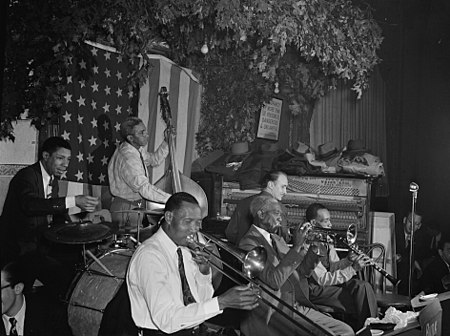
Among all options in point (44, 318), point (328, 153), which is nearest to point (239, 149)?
point (328, 153)

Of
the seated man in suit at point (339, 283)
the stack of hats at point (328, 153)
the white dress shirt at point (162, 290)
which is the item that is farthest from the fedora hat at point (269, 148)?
the white dress shirt at point (162, 290)

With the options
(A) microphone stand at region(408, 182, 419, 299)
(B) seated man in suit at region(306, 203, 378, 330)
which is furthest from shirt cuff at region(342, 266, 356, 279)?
(A) microphone stand at region(408, 182, 419, 299)

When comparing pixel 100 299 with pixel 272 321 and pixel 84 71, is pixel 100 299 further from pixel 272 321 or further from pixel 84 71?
pixel 84 71

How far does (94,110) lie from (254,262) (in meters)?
1.35

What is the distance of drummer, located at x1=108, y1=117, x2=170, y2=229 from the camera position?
4.24 meters

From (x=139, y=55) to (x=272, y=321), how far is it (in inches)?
73.7

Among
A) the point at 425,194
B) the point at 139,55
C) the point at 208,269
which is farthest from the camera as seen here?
the point at 425,194

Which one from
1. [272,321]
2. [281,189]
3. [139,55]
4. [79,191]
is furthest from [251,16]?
[272,321]

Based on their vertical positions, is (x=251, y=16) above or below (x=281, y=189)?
above

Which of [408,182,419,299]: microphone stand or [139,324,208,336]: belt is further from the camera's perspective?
[408,182,419,299]: microphone stand

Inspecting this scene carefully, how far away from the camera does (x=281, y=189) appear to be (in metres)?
4.50

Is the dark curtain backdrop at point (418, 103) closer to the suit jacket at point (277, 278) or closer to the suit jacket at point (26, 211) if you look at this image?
the suit jacket at point (277, 278)

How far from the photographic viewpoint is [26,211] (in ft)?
13.3

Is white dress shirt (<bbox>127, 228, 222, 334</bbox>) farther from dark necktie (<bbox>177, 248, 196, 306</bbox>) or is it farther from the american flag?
the american flag
